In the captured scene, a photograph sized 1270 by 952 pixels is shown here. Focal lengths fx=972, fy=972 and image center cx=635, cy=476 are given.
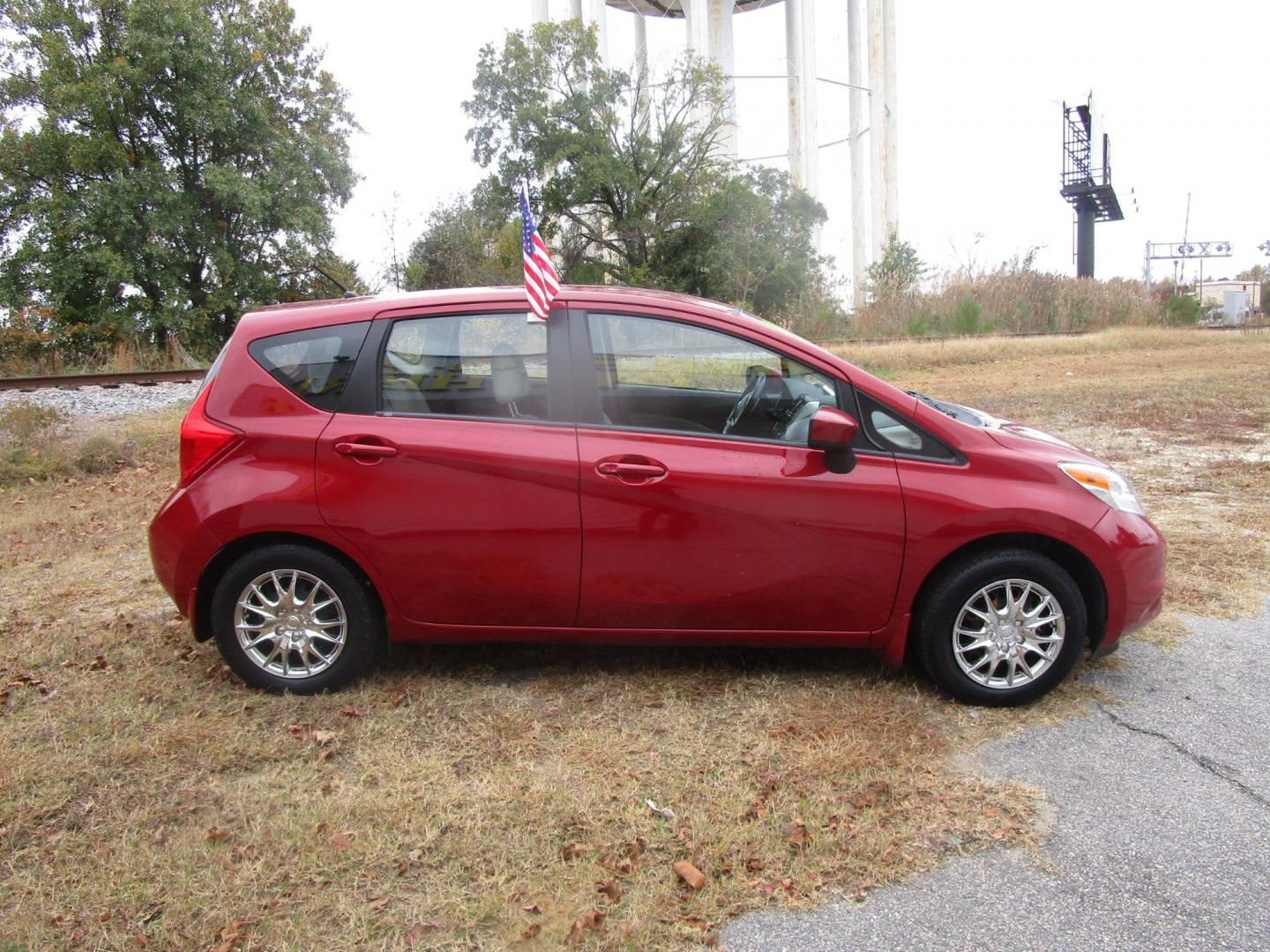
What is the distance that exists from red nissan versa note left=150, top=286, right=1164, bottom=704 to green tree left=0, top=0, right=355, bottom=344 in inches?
932

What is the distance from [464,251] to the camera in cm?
3172

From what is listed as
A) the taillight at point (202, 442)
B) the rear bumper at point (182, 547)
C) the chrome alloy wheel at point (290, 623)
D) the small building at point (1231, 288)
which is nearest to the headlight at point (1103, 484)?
the chrome alloy wheel at point (290, 623)

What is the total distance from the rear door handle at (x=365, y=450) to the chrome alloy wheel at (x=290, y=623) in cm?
55

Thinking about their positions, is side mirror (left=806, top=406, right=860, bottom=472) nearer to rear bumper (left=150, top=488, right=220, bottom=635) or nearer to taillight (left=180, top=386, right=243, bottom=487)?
taillight (left=180, top=386, right=243, bottom=487)

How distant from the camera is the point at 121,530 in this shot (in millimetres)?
7496

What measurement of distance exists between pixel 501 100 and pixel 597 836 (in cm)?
3555

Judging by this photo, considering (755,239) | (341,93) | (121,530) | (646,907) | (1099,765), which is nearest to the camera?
(646,907)

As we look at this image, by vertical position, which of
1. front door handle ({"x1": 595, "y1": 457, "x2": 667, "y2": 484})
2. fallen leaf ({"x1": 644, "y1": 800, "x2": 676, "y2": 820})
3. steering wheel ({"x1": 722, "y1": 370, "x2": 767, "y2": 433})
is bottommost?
fallen leaf ({"x1": 644, "y1": 800, "x2": 676, "y2": 820})

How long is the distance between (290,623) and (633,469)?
5.29 ft

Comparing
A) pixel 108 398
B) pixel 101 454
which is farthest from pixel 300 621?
pixel 108 398

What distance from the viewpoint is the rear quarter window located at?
4113 millimetres

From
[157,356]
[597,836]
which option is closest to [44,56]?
[157,356]

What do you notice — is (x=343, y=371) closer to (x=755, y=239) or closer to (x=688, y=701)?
(x=688, y=701)

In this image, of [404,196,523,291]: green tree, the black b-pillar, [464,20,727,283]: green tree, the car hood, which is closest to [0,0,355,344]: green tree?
[404,196,523,291]: green tree
